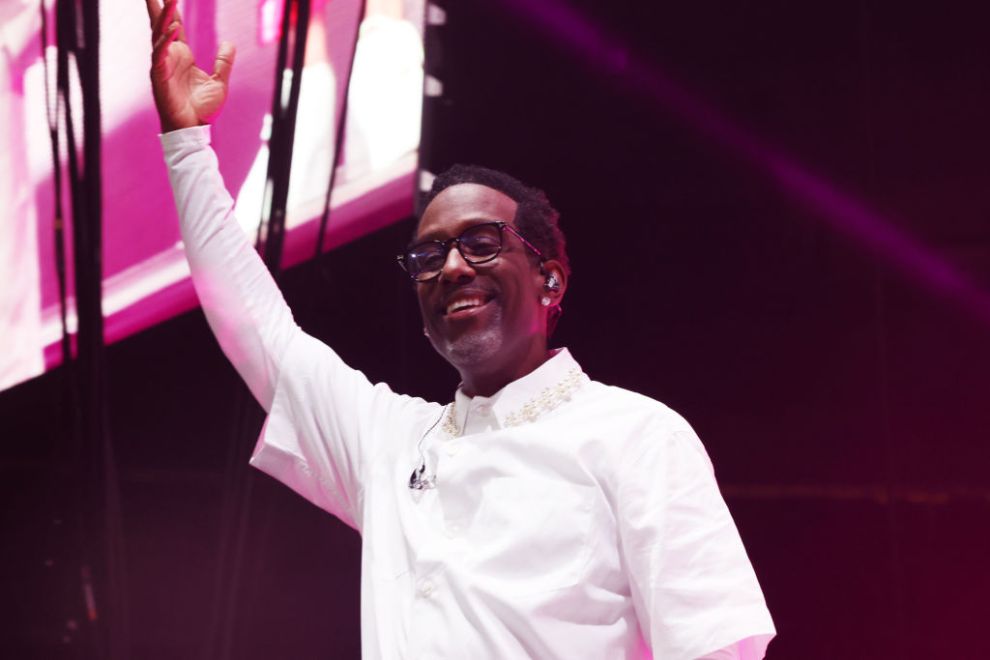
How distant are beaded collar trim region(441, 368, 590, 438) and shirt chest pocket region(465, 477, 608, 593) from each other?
11cm

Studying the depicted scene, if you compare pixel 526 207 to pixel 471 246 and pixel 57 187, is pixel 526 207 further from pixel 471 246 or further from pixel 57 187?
pixel 57 187

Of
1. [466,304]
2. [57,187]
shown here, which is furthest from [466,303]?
[57,187]

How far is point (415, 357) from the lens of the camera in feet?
6.84

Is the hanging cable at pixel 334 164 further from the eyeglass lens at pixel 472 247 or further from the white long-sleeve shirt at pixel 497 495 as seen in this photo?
the eyeglass lens at pixel 472 247

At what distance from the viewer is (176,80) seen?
4.50 ft

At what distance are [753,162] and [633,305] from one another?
1.21ft

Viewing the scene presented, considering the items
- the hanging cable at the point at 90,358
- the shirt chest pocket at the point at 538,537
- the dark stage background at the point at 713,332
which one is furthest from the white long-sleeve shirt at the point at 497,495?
the hanging cable at the point at 90,358

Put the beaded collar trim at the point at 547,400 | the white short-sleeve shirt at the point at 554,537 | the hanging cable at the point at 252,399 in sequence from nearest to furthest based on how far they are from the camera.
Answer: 1. the white short-sleeve shirt at the point at 554,537
2. the beaded collar trim at the point at 547,400
3. the hanging cable at the point at 252,399

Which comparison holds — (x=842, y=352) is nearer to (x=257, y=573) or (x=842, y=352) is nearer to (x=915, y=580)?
(x=915, y=580)

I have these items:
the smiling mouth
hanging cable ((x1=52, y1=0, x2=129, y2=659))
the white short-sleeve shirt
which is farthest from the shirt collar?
hanging cable ((x1=52, y1=0, x2=129, y2=659))

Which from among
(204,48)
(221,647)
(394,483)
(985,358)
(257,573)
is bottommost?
(221,647)

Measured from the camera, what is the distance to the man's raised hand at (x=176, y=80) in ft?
4.45

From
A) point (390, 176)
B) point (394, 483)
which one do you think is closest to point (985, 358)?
point (394, 483)

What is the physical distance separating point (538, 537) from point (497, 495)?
88 millimetres
